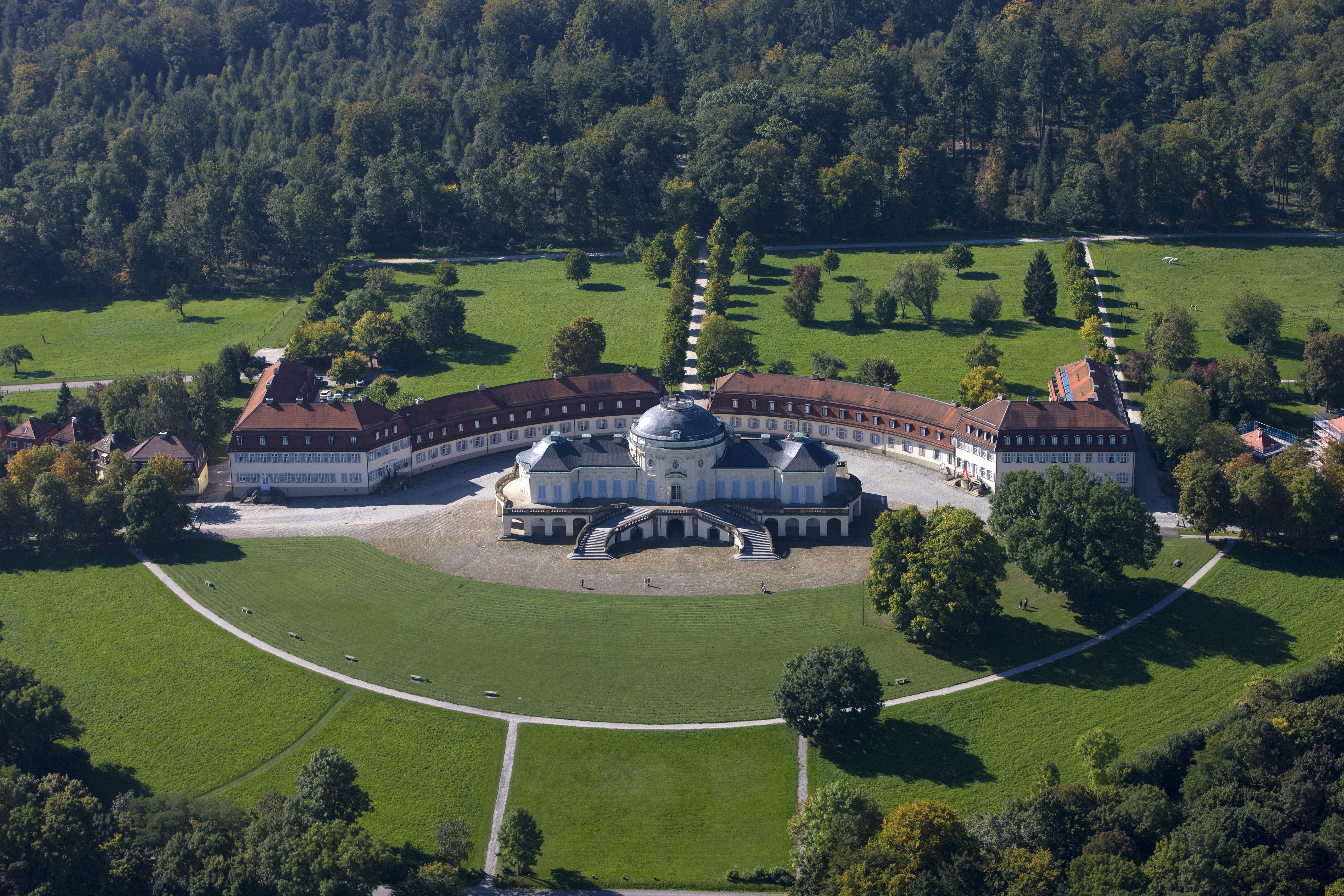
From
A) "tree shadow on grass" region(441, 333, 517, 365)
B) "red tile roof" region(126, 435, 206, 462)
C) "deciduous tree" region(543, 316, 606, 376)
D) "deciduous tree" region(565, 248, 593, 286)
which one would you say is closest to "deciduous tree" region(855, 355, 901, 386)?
"deciduous tree" region(543, 316, 606, 376)

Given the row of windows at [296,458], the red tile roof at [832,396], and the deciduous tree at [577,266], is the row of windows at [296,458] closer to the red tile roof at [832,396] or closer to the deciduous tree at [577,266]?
the red tile roof at [832,396]

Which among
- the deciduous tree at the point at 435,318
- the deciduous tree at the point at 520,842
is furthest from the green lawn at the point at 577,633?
the deciduous tree at the point at 435,318

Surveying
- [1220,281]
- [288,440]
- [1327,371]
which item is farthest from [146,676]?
[1220,281]

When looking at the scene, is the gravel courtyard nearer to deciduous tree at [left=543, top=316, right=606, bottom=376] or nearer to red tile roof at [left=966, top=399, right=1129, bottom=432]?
red tile roof at [left=966, top=399, right=1129, bottom=432]

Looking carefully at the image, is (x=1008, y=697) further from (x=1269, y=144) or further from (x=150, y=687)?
(x=1269, y=144)

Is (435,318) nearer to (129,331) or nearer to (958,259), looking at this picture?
(129,331)

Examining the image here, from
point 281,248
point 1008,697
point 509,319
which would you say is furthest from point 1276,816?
point 281,248
